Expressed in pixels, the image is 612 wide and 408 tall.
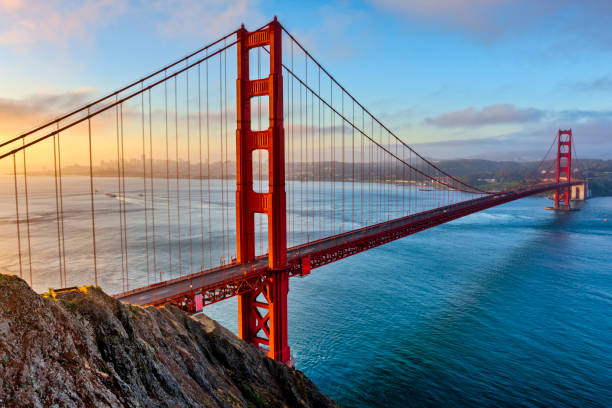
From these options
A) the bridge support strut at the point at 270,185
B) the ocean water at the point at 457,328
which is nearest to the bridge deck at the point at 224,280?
the bridge support strut at the point at 270,185

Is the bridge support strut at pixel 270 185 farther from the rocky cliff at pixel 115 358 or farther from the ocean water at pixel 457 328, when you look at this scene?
the rocky cliff at pixel 115 358

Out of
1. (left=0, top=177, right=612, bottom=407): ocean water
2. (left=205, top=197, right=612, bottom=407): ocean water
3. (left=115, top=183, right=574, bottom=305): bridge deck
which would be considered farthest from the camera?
(left=0, top=177, right=612, bottom=407): ocean water

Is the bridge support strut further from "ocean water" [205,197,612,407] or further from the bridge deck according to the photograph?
"ocean water" [205,197,612,407]

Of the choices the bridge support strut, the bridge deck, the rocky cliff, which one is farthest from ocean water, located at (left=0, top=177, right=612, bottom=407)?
the rocky cliff

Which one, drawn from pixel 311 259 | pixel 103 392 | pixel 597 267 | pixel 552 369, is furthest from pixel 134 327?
pixel 597 267

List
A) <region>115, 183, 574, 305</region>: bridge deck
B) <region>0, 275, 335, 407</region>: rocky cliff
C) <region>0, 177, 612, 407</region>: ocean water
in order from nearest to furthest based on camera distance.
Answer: <region>0, 275, 335, 407</region>: rocky cliff
<region>115, 183, 574, 305</region>: bridge deck
<region>0, 177, 612, 407</region>: ocean water

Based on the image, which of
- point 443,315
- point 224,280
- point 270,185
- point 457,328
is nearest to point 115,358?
point 224,280
